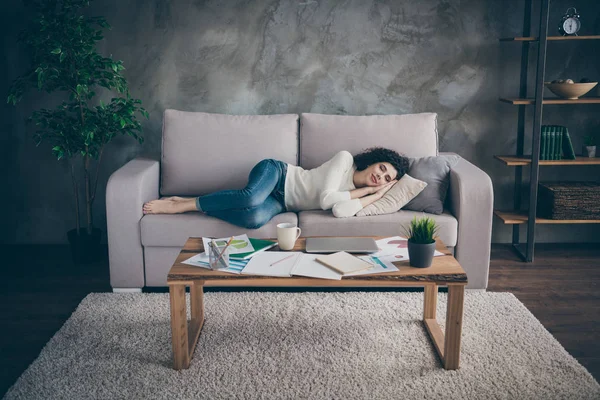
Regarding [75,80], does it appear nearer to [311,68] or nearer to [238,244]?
[311,68]

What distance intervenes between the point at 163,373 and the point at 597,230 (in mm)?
3057

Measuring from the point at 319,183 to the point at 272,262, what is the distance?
1.00 m

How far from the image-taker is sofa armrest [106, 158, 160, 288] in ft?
9.50

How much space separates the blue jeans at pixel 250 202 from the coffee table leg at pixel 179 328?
0.78m

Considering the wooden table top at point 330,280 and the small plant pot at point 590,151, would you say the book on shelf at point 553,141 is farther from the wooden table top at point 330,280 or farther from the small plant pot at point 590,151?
the wooden table top at point 330,280

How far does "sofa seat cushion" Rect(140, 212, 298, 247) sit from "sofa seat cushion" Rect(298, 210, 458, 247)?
214 millimetres

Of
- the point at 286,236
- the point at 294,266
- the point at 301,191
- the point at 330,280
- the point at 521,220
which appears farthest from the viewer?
the point at 521,220

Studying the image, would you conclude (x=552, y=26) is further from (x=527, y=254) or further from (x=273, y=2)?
(x=273, y=2)

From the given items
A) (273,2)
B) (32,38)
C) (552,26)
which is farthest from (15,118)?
(552,26)

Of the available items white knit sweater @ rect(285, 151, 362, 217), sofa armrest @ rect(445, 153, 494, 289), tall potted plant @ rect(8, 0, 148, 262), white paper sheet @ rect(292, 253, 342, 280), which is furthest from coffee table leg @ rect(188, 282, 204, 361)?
sofa armrest @ rect(445, 153, 494, 289)

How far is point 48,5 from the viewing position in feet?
10.6

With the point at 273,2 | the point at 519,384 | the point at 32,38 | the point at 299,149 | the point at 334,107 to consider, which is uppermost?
the point at 273,2

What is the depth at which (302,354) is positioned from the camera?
232cm

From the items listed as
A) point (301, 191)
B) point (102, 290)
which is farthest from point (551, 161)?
point (102, 290)
